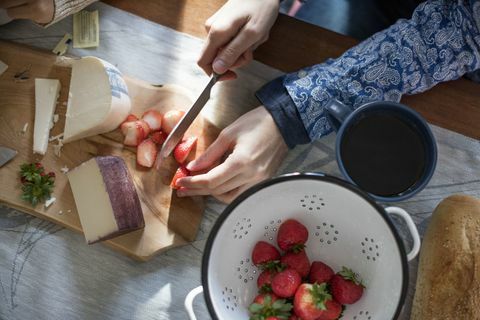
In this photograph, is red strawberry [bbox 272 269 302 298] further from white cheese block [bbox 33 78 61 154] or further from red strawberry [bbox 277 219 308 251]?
white cheese block [bbox 33 78 61 154]

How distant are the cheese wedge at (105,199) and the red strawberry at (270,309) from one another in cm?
32

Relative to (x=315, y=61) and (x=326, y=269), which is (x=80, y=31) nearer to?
(x=315, y=61)

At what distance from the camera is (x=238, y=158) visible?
0.86 meters

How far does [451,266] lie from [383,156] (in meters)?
0.24

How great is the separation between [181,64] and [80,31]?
0.24m

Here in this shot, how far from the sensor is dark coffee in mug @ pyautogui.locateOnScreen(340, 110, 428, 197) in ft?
2.51

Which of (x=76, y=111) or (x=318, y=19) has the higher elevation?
(x=318, y=19)

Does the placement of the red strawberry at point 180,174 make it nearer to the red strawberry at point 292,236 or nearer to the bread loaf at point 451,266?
the red strawberry at point 292,236

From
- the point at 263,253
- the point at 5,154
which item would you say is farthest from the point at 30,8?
the point at 263,253

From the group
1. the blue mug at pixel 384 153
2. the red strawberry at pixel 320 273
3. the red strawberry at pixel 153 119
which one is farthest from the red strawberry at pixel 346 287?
the red strawberry at pixel 153 119

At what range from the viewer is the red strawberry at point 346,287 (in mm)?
713

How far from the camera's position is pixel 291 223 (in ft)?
2.45

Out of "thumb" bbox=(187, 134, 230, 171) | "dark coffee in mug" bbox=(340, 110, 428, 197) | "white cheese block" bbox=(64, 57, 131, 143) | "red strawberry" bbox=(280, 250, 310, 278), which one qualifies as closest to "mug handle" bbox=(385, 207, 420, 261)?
"dark coffee in mug" bbox=(340, 110, 428, 197)

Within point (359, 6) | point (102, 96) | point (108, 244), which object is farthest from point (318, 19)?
point (108, 244)
